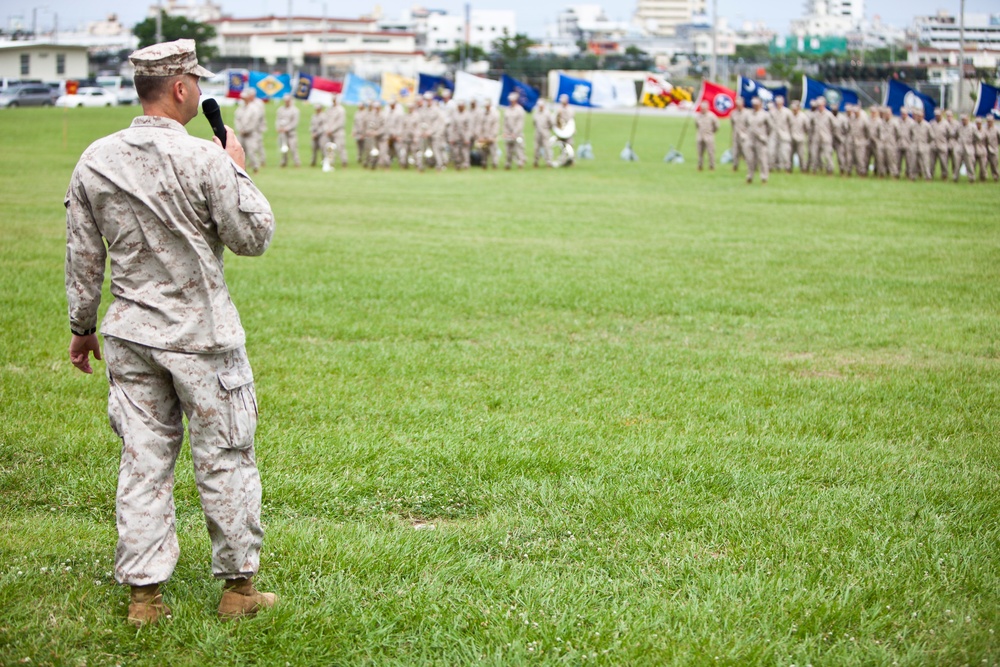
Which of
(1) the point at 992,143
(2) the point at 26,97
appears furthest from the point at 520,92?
(2) the point at 26,97

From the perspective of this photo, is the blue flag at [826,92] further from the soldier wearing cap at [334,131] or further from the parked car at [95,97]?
the parked car at [95,97]

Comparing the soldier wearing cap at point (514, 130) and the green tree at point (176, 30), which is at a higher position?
the green tree at point (176, 30)

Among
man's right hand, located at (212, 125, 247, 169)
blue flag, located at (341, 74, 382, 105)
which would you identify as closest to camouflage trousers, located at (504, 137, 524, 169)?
blue flag, located at (341, 74, 382, 105)

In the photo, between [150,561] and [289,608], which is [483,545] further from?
[150,561]

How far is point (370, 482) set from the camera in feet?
17.0

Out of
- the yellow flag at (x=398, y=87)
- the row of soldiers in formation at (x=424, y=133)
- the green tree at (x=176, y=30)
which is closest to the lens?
the row of soldiers in formation at (x=424, y=133)

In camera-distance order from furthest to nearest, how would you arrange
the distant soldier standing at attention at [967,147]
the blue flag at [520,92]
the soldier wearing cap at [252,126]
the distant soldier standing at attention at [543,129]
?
1. the blue flag at [520,92]
2. the distant soldier standing at attention at [543,129]
3. the distant soldier standing at attention at [967,147]
4. the soldier wearing cap at [252,126]

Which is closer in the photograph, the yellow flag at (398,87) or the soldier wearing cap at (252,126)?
the soldier wearing cap at (252,126)

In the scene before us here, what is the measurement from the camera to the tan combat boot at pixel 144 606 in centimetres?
364

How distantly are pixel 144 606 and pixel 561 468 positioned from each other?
2382 mm

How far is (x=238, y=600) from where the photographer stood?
12.2 ft

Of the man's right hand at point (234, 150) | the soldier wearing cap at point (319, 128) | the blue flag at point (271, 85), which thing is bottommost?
the man's right hand at point (234, 150)

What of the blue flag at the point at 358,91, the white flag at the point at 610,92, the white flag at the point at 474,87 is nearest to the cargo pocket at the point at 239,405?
the white flag at the point at 610,92

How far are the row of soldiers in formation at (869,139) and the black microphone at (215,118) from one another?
2546 cm
